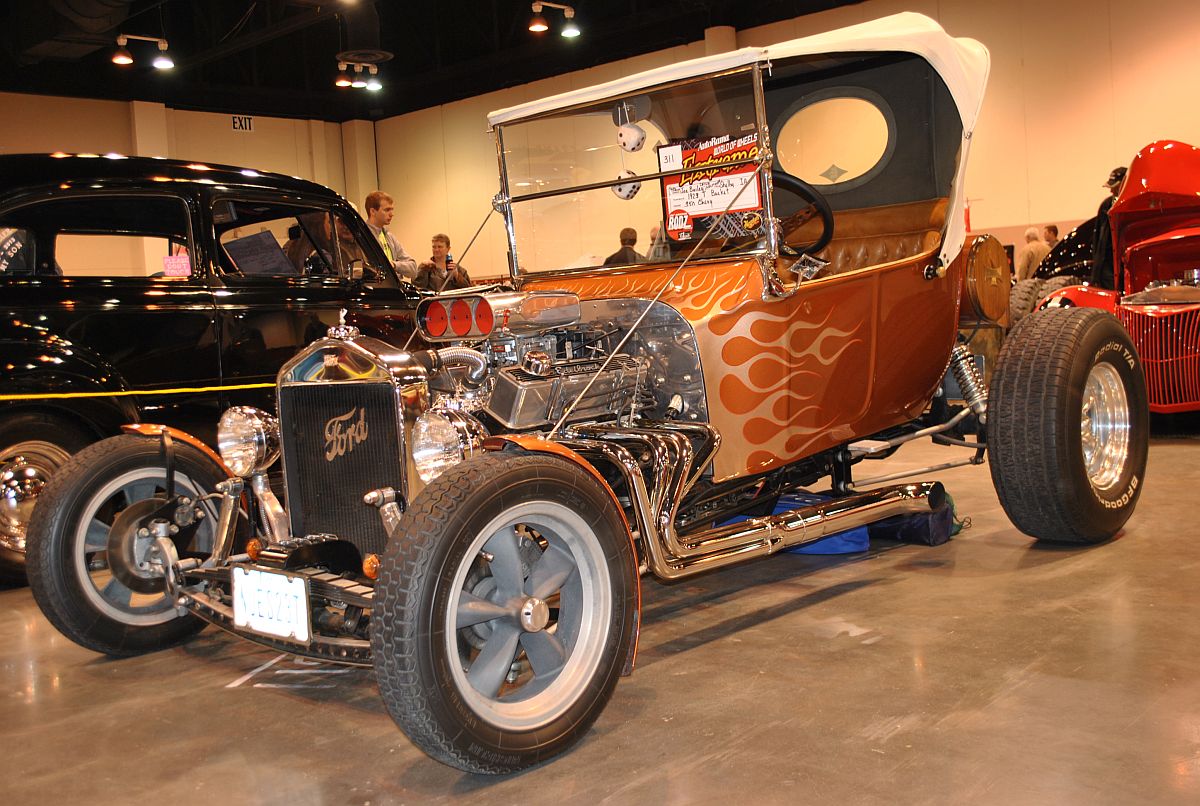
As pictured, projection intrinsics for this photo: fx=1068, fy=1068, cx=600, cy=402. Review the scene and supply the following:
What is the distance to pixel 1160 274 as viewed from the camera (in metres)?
7.92

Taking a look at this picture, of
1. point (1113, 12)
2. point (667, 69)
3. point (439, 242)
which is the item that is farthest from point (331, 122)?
point (667, 69)

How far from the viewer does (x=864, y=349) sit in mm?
4117

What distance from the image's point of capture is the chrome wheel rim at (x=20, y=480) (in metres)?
4.93

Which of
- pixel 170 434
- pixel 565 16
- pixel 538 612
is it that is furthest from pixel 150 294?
pixel 565 16

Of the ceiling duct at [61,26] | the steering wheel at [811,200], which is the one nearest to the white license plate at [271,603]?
the steering wheel at [811,200]

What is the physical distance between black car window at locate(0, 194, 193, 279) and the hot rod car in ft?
5.21

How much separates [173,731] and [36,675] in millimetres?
933

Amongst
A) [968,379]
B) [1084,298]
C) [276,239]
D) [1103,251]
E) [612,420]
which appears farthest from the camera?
[1103,251]

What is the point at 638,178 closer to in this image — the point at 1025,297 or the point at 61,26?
the point at 1025,297

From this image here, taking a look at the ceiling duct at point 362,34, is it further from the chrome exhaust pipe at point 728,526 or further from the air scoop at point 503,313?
the chrome exhaust pipe at point 728,526

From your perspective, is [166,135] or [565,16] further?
[166,135]

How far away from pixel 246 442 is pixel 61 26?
11.3 m

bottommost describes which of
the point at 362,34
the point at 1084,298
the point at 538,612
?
the point at 538,612

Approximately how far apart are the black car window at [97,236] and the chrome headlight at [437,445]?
3047 millimetres
